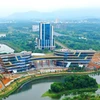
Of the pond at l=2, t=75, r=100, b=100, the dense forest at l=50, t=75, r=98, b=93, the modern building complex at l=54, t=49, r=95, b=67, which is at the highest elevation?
the modern building complex at l=54, t=49, r=95, b=67

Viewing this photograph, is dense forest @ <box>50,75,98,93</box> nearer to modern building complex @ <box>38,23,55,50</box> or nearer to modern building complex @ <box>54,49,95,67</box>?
modern building complex @ <box>54,49,95,67</box>

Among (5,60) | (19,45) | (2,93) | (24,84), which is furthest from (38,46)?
(2,93)

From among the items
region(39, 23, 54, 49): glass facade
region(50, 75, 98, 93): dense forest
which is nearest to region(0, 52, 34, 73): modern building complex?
region(50, 75, 98, 93): dense forest

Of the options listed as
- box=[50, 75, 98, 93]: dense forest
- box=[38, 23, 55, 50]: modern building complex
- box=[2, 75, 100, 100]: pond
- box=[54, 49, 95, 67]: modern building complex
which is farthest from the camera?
box=[38, 23, 55, 50]: modern building complex

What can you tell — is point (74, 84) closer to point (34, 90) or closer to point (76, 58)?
point (34, 90)

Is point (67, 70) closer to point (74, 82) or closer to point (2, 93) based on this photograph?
point (74, 82)

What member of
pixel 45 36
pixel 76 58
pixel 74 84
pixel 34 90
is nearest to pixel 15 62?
pixel 34 90
